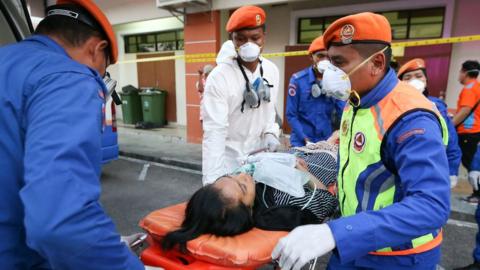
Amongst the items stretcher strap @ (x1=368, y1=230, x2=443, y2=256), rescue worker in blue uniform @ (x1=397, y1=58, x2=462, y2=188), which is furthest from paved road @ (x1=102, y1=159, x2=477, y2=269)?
stretcher strap @ (x1=368, y1=230, x2=443, y2=256)

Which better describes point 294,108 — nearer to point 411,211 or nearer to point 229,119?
point 229,119

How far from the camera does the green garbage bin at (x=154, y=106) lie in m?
9.37

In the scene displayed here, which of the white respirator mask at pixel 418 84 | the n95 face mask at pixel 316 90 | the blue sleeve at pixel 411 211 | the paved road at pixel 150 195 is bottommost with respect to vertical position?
the paved road at pixel 150 195

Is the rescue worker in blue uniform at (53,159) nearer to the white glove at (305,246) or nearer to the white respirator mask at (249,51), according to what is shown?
the white glove at (305,246)

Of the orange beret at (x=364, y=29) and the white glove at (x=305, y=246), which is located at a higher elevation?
the orange beret at (x=364, y=29)

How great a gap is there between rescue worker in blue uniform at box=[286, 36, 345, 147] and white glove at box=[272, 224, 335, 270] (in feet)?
7.06

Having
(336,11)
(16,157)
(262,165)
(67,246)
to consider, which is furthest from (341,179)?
(336,11)

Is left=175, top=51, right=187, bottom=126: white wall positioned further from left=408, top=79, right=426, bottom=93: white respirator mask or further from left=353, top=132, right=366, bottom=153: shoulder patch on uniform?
left=353, top=132, right=366, bottom=153: shoulder patch on uniform

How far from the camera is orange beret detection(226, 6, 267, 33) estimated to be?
2.24 meters

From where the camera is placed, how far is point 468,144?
427 centimetres

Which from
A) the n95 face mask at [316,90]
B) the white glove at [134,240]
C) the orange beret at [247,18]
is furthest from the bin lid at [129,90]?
the white glove at [134,240]

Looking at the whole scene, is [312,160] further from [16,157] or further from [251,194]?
[16,157]

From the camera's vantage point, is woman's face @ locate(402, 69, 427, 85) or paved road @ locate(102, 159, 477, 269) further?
paved road @ locate(102, 159, 477, 269)

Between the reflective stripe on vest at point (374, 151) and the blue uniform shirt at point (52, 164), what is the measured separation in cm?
89
